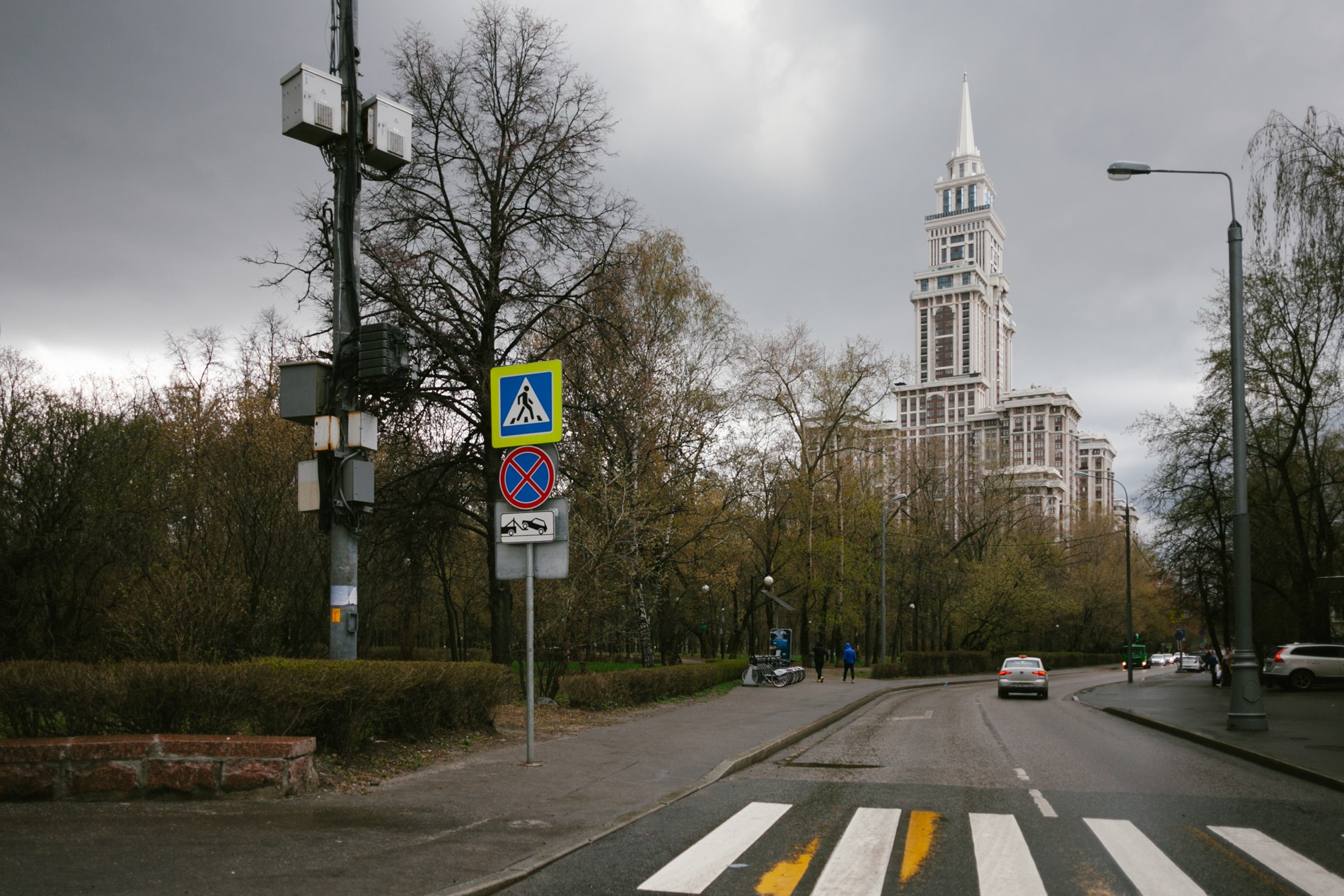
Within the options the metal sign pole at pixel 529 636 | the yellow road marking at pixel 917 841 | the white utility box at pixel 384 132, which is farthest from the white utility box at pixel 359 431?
the yellow road marking at pixel 917 841

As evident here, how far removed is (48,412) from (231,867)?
55.1 feet

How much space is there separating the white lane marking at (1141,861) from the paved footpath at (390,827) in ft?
12.3

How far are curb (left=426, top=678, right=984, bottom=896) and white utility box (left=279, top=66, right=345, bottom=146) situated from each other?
802 centimetres

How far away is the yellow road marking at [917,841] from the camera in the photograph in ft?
22.2

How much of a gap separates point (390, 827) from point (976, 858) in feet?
14.0

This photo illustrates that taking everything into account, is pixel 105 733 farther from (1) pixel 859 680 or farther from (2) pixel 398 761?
(1) pixel 859 680

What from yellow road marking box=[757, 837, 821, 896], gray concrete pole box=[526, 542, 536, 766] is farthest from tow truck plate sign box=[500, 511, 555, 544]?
yellow road marking box=[757, 837, 821, 896]

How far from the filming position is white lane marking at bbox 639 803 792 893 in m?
6.27

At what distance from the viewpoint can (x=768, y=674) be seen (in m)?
34.2

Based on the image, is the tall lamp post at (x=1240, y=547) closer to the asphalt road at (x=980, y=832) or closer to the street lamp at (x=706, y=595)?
→ the asphalt road at (x=980, y=832)

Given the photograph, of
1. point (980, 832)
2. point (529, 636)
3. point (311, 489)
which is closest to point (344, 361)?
point (311, 489)

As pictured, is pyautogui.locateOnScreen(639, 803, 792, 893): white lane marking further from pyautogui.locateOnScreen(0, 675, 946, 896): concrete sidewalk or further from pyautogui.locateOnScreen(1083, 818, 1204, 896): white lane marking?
pyautogui.locateOnScreen(1083, 818, 1204, 896): white lane marking

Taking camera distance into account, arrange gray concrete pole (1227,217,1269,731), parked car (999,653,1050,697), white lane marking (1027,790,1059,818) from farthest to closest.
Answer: parked car (999,653,1050,697) < gray concrete pole (1227,217,1269,731) < white lane marking (1027,790,1059,818)

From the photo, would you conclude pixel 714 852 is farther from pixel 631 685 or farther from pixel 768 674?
pixel 768 674
